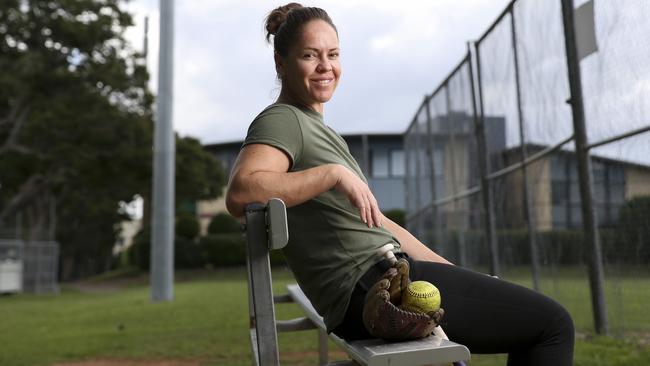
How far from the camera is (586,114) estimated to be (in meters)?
4.72

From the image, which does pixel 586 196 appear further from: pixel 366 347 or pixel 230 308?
pixel 230 308

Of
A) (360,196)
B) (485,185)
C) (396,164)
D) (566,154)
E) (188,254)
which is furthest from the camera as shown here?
(396,164)

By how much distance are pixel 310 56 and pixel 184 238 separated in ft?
99.4

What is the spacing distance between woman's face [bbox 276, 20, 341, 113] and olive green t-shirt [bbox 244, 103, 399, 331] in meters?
0.11

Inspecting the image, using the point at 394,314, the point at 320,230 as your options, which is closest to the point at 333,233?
the point at 320,230

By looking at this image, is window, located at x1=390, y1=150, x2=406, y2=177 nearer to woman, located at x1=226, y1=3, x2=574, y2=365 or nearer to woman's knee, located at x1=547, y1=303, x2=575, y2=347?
woman, located at x1=226, y1=3, x2=574, y2=365

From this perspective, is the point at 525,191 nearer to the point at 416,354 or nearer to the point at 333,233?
the point at 333,233

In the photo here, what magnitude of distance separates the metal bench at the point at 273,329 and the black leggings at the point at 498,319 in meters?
0.10

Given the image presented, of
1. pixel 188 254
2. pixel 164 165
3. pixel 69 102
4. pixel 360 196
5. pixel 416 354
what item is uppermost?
pixel 69 102

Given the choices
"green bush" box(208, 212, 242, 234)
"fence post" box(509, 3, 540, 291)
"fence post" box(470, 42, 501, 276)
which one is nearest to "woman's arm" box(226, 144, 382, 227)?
"fence post" box(509, 3, 540, 291)

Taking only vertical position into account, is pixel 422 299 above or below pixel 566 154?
below

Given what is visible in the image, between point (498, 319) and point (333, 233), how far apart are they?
448 mm

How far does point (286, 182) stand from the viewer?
5.50 ft

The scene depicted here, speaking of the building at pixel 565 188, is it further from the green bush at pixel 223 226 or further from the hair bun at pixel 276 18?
the green bush at pixel 223 226
